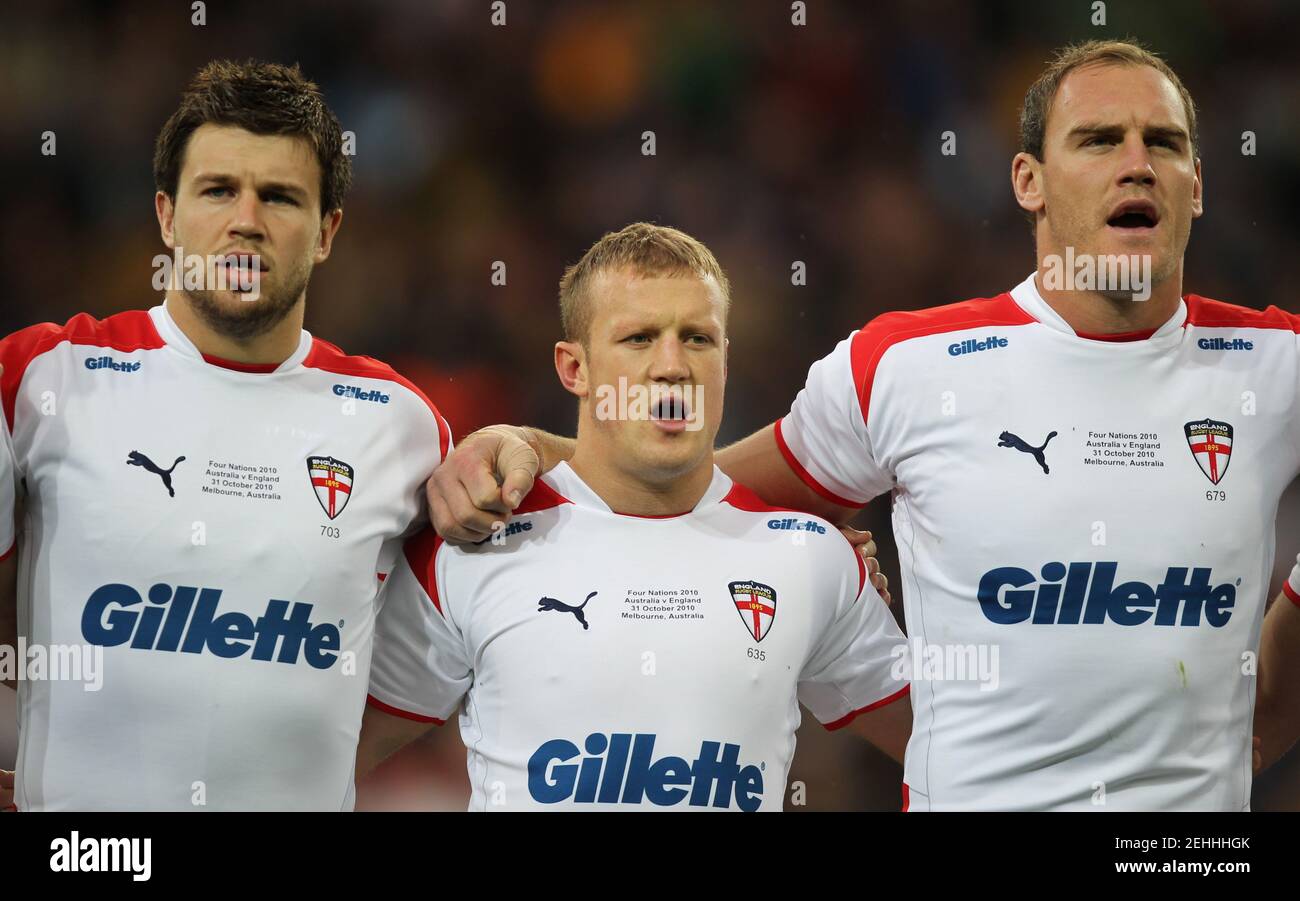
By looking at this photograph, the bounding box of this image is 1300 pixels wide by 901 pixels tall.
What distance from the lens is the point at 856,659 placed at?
3496mm

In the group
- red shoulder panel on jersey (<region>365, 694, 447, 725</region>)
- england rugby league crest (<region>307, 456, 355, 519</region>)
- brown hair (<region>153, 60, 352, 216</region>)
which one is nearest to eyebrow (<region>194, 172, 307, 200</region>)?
brown hair (<region>153, 60, 352, 216</region>)

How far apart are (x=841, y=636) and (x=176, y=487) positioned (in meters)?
1.66

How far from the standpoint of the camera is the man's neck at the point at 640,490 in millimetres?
3350

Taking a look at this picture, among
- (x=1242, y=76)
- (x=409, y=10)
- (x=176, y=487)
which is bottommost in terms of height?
(x=176, y=487)

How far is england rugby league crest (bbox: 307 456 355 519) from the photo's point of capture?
326 cm

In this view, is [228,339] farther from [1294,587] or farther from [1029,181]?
[1294,587]

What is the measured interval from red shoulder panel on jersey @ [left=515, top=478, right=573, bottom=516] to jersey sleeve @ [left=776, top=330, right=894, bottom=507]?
2.23 feet

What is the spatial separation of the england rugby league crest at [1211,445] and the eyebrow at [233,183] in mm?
2245

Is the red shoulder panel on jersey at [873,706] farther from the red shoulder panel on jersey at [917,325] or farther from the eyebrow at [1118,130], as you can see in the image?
the eyebrow at [1118,130]

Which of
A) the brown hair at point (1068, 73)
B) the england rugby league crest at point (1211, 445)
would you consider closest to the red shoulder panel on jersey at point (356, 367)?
the brown hair at point (1068, 73)

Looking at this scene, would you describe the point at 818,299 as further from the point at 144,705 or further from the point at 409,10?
the point at 144,705

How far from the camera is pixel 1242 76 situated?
18.0 feet
